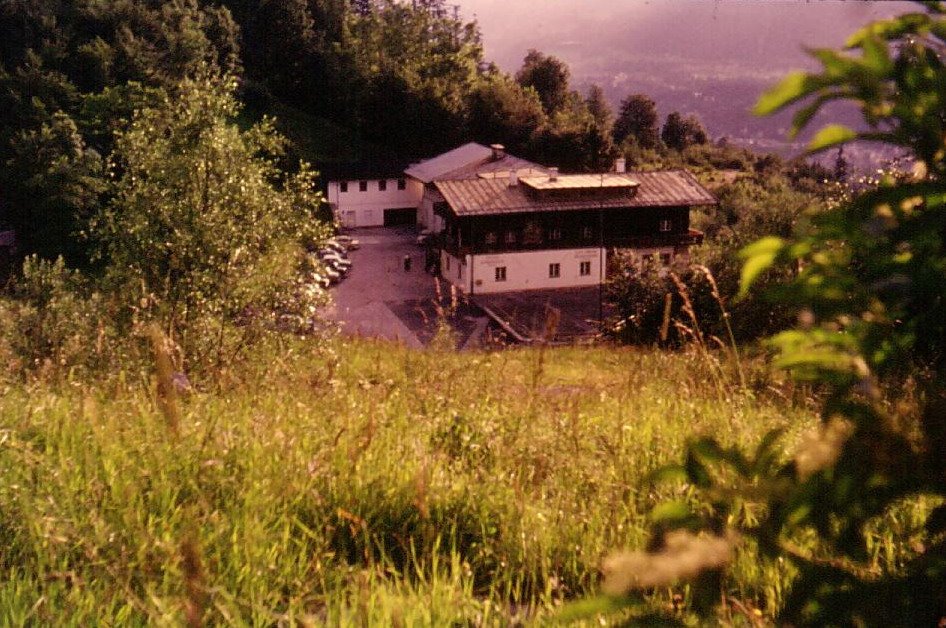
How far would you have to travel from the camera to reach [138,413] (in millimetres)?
3934

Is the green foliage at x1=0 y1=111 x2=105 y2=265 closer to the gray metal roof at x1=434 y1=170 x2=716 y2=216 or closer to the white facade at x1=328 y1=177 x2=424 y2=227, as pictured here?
the white facade at x1=328 y1=177 x2=424 y2=227

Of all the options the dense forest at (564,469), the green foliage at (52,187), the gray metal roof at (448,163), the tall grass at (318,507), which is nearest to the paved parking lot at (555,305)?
the gray metal roof at (448,163)

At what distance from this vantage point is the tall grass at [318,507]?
8.15 feet

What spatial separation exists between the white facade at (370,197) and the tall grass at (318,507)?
189 feet

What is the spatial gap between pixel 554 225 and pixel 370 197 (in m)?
19.0

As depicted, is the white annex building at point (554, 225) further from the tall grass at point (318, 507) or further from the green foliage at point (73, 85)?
the tall grass at point (318, 507)

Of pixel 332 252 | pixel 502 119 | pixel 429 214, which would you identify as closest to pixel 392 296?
pixel 332 252

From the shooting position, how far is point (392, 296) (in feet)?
145

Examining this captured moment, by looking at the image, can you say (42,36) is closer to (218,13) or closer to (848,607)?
(218,13)

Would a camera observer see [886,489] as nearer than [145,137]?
Yes

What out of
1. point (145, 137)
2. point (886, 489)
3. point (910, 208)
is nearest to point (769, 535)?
point (886, 489)

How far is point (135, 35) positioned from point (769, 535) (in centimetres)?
7402

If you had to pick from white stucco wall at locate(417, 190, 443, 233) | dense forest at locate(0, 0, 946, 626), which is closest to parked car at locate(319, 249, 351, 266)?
Result: white stucco wall at locate(417, 190, 443, 233)

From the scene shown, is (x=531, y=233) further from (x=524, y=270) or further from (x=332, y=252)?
(x=332, y=252)
